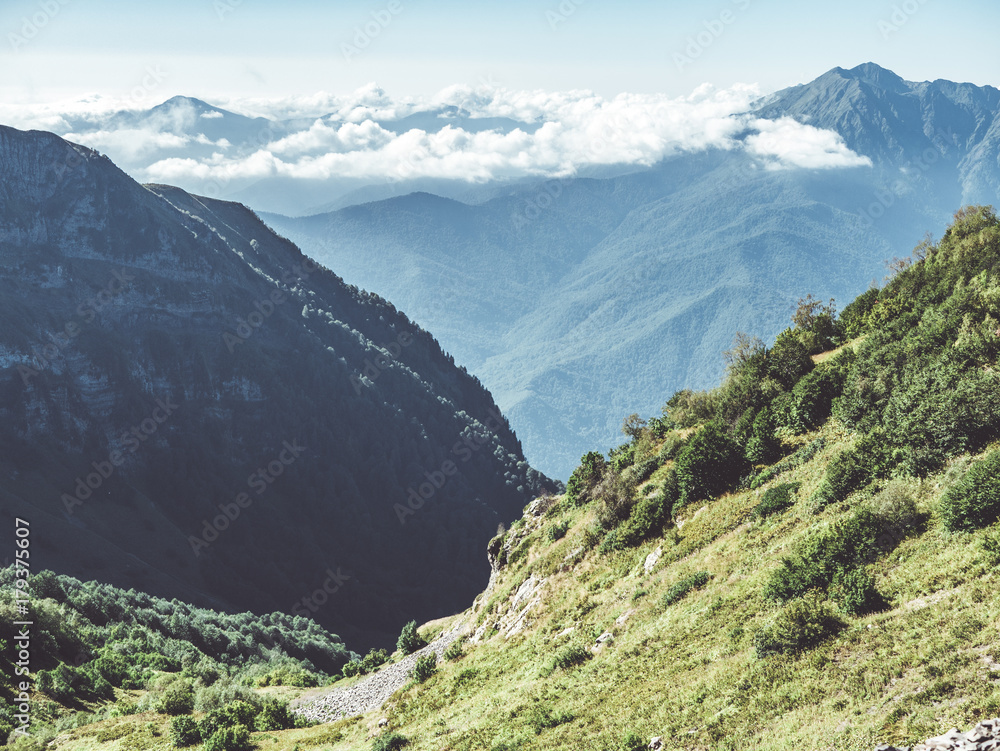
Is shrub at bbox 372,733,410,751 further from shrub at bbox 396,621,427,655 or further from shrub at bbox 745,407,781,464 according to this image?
shrub at bbox 396,621,427,655

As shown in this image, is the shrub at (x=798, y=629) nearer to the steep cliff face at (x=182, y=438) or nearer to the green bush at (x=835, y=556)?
the green bush at (x=835, y=556)

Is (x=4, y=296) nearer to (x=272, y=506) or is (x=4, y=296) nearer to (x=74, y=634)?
(x=272, y=506)

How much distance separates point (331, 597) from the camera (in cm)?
15388

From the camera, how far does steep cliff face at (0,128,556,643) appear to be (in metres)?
145

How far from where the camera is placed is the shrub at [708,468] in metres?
36.6

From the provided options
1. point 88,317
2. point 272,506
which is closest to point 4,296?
point 88,317

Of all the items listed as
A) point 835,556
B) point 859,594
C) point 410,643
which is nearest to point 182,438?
point 410,643

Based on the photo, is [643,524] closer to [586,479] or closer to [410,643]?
[586,479]

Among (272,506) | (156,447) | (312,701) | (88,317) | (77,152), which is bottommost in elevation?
(312,701)

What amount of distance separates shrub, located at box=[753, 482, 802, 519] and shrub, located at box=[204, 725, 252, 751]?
25.0 m

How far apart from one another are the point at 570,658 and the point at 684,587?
5561 mm

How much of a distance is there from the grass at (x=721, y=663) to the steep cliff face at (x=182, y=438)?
112993 millimetres

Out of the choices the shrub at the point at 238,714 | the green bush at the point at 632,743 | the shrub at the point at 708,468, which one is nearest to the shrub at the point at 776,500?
the shrub at the point at 708,468

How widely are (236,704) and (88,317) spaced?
15859 centimetres
